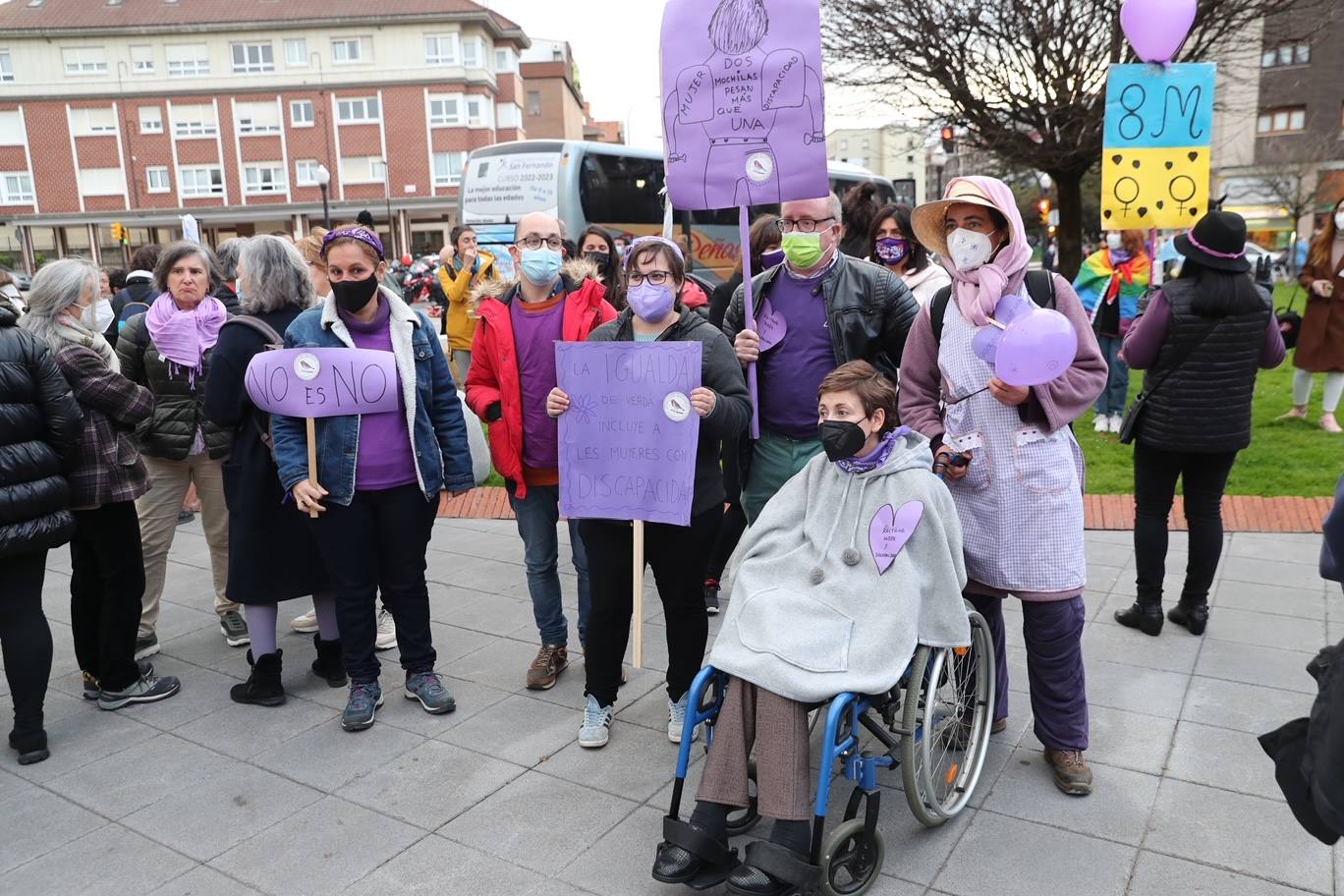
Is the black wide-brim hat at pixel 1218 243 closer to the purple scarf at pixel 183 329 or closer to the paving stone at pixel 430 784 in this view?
the paving stone at pixel 430 784

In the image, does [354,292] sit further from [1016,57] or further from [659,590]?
[1016,57]

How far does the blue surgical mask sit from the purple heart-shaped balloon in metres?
1.84

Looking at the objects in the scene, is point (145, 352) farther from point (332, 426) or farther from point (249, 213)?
point (249, 213)

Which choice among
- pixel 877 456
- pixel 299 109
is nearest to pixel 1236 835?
pixel 877 456

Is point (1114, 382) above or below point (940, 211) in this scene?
below

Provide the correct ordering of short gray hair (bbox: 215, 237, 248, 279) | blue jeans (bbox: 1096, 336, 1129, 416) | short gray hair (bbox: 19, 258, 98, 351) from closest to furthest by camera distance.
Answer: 1. short gray hair (bbox: 19, 258, 98, 351)
2. short gray hair (bbox: 215, 237, 248, 279)
3. blue jeans (bbox: 1096, 336, 1129, 416)

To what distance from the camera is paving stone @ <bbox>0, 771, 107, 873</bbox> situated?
10.6 feet

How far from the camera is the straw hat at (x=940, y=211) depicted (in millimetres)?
3279

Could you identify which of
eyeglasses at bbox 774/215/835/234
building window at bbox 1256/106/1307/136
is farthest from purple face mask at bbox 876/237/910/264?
building window at bbox 1256/106/1307/136

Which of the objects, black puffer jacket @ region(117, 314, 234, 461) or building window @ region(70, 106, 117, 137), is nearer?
black puffer jacket @ region(117, 314, 234, 461)

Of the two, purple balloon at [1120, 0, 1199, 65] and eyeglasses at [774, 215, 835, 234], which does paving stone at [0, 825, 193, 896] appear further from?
purple balloon at [1120, 0, 1199, 65]

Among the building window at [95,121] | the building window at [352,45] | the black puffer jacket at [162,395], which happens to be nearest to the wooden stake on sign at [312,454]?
the black puffer jacket at [162,395]

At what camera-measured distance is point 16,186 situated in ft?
177

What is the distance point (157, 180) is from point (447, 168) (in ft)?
52.2
